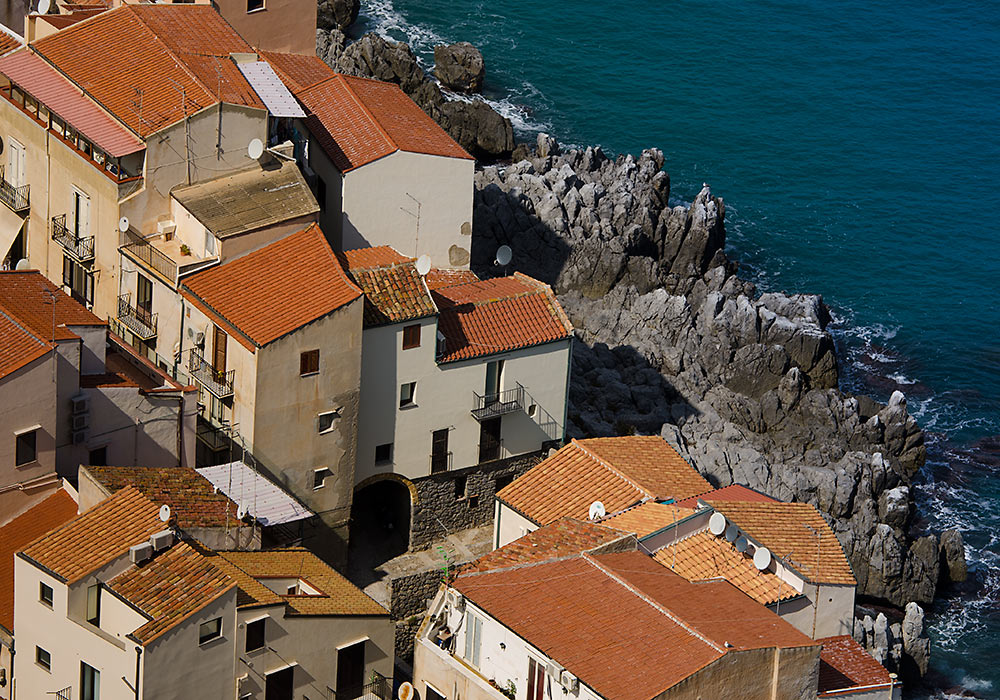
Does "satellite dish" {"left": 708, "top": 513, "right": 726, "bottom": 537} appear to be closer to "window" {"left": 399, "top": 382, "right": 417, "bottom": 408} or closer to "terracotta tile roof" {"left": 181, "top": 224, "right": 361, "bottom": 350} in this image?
"window" {"left": 399, "top": 382, "right": 417, "bottom": 408}

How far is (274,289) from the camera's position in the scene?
74188 millimetres

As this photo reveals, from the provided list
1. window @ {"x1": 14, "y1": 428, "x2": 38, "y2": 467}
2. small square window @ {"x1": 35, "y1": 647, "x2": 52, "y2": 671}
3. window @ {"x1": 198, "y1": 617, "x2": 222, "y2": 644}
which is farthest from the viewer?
window @ {"x1": 14, "y1": 428, "x2": 38, "y2": 467}

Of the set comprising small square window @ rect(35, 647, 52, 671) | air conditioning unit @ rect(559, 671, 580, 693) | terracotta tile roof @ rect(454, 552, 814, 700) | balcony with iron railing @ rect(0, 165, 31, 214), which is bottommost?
small square window @ rect(35, 647, 52, 671)

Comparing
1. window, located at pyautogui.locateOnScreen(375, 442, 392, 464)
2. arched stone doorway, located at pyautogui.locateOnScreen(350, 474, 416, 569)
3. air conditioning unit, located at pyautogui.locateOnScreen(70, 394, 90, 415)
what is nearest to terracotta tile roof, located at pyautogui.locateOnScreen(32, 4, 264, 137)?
air conditioning unit, located at pyautogui.locateOnScreen(70, 394, 90, 415)

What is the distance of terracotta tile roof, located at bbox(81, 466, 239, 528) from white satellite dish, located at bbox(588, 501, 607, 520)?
12.9 m

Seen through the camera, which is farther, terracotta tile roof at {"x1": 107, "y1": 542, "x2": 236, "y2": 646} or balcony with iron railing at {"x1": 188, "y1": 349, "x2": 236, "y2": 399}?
balcony with iron railing at {"x1": 188, "y1": 349, "x2": 236, "y2": 399}

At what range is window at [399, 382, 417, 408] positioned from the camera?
7694cm

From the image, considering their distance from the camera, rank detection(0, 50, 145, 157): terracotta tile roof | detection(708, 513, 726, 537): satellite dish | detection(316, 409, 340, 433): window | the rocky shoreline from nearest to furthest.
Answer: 1. detection(708, 513, 726, 537): satellite dish
2. detection(316, 409, 340, 433): window
3. detection(0, 50, 145, 157): terracotta tile roof
4. the rocky shoreline

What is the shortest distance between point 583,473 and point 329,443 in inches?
403

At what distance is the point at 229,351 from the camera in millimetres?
73062

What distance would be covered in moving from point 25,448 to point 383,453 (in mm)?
15524

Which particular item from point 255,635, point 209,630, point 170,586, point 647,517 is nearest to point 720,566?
point 647,517

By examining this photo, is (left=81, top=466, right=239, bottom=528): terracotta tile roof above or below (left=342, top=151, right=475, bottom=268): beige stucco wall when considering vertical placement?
below

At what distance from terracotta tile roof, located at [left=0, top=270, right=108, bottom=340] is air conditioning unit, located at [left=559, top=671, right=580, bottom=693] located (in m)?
23.3
